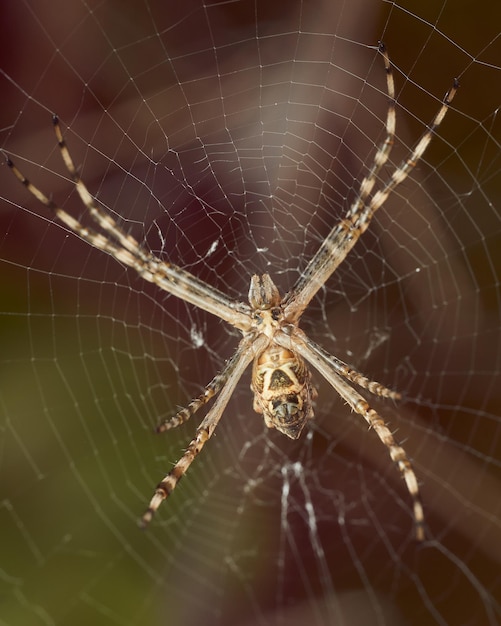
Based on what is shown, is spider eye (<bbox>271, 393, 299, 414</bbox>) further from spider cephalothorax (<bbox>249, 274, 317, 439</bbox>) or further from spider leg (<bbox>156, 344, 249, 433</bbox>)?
spider leg (<bbox>156, 344, 249, 433</bbox>)

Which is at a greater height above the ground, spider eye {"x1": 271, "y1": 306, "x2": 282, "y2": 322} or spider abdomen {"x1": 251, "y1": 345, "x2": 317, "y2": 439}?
spider eye {"x1": 271, "y1": 306, "x2": 282, "y2": 322}

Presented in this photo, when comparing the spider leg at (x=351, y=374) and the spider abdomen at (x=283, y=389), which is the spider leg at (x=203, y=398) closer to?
the spider abdomen at (x=283, y=389)

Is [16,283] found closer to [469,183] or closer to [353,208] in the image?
[353,208]

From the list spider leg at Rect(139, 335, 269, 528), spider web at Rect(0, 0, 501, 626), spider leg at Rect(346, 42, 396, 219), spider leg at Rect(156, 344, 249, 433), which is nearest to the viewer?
spider leg at Rect(346, 42, 396, 219)

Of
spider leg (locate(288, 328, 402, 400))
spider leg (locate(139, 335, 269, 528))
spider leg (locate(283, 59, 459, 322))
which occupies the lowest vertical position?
spider leg (locate(139, 335, 269, 528))

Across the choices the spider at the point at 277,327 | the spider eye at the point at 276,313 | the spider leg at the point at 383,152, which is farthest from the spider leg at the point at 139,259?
the spider leg at the point at 383,152

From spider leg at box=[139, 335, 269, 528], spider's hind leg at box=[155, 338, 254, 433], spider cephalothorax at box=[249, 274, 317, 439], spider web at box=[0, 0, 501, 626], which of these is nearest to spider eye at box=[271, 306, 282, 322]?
spider cephalothorax at box=[249, 274, 317, 439]

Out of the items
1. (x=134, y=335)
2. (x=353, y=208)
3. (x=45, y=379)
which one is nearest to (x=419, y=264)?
(x=353, y=208)
